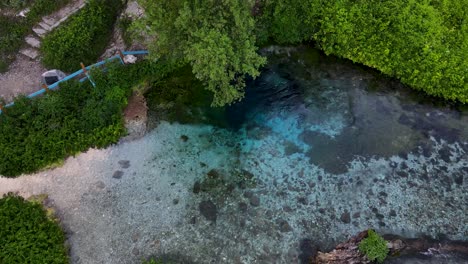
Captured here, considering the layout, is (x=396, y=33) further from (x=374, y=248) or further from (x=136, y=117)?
(x=136, y=117)

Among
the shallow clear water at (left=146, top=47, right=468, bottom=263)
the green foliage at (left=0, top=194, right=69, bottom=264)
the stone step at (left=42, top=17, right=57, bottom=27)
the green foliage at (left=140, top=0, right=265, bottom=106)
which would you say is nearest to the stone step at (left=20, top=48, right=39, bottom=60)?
the stone step at (left=42, top=17, right=57, bottom=27)

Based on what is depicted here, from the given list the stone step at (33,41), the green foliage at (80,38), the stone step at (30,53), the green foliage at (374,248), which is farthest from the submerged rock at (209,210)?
the stone step at (33,41)

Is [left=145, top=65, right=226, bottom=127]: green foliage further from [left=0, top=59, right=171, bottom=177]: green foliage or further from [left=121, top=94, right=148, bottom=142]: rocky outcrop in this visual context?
[left=0, top=59, right=171, bottom=177]: green foliage

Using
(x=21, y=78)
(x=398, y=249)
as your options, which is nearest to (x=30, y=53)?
(x=21, y=78)

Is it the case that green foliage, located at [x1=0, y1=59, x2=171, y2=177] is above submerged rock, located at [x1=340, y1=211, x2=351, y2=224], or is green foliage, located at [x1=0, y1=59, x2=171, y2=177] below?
above

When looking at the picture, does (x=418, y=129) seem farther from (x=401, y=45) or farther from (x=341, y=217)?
(x=341, y=217)

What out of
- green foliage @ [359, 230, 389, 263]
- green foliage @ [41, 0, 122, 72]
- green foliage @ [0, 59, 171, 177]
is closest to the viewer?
green foliage @ [359, 230, 389, 263]
